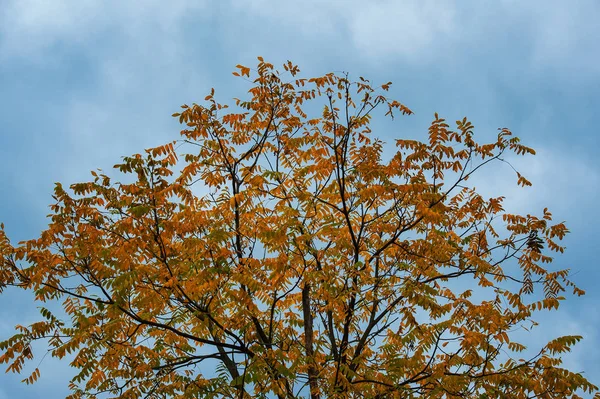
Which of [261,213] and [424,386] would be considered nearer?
[424,386]

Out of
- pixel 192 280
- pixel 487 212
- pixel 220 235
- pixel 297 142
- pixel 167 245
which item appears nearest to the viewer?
pixel 220 235

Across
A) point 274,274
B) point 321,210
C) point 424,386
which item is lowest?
point 424,386

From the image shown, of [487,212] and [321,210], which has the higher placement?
[487,212]

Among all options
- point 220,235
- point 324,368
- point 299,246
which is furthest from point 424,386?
point 220,235

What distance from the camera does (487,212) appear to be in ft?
42.8

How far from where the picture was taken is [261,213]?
12016 millimetres

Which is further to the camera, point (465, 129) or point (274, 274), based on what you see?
→ point (465, 129)

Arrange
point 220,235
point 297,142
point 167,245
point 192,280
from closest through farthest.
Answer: point 220,235 < point 192,280 < point 167,245 < point 297,142

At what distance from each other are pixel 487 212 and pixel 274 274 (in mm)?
5770

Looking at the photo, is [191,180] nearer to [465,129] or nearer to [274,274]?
[274,274]

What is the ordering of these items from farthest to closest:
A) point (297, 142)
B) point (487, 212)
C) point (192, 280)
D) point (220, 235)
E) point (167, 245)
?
point (487, 212) → point (297, 142) → point (167, 245) → point (192, 280) → point (220, 235)

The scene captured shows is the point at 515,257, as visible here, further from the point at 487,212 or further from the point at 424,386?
the point at 424,386

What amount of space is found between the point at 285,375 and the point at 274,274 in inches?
67.5

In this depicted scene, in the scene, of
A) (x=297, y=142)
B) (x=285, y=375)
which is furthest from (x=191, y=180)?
(x=285, y=375)
